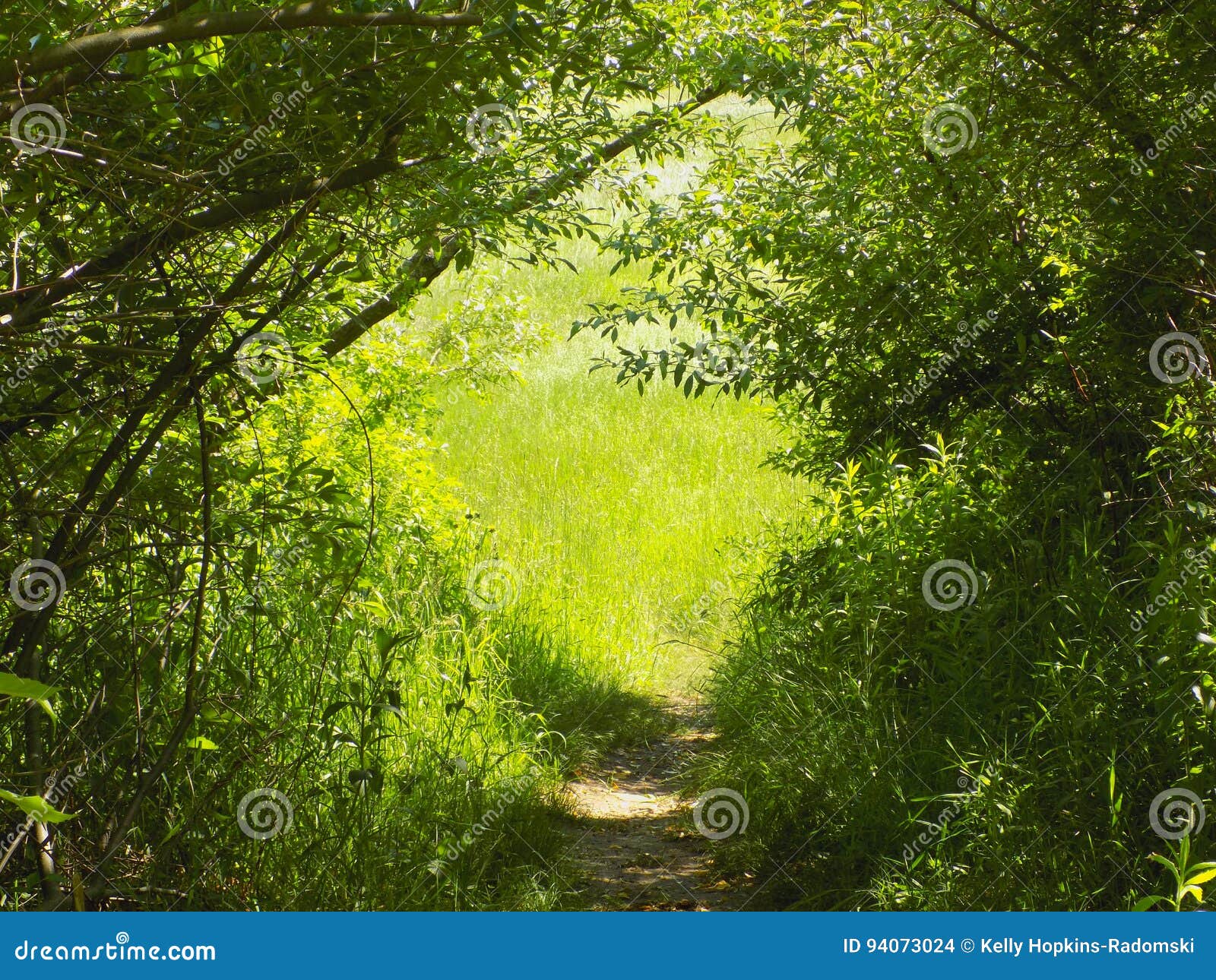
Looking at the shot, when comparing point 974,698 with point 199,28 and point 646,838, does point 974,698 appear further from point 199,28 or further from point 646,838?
point 199,28

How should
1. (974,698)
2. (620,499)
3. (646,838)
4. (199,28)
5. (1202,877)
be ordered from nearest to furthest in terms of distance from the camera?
(199,28)
(1202,877)
(974,698)
(646,838)
(620,499)

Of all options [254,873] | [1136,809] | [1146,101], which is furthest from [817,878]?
[1146,101]

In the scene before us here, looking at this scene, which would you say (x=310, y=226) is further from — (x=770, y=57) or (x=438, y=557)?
(x=438, y=557)

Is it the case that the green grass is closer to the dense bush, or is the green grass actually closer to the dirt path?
the dirt path

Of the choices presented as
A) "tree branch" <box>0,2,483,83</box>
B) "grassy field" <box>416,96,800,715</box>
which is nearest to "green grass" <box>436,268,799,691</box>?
"grassy field" <box>416,96,800,715</box>

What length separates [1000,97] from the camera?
4.23 metres

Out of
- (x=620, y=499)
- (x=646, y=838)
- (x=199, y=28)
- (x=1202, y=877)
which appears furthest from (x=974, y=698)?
(x=620, y=499)

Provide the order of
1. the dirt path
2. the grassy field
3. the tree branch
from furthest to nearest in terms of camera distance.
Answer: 1. the grassy field
2. the dirt path
3. the tree branch

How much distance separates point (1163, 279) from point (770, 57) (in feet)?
6.78

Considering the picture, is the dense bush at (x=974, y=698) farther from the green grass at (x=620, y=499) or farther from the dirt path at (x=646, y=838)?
the green grass at (x=620, y=499)

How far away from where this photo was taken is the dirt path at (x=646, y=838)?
4.02 m

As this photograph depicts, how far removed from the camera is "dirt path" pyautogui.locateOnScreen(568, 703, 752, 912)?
13.2ft

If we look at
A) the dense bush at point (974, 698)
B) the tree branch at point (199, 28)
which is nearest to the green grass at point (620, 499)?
the dense bush at point (974, 698)

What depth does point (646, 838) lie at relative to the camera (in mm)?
4715
